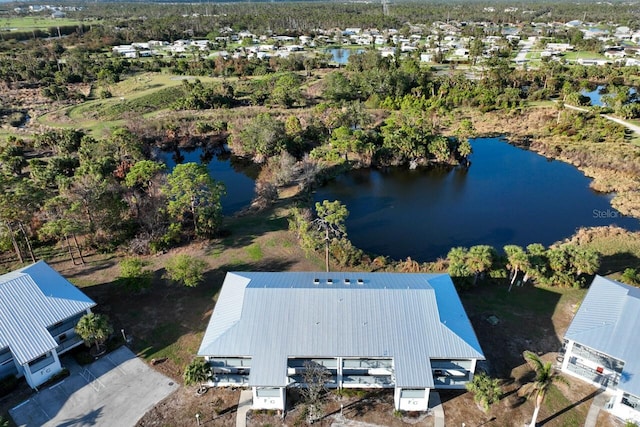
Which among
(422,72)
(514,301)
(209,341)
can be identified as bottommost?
(514,301)

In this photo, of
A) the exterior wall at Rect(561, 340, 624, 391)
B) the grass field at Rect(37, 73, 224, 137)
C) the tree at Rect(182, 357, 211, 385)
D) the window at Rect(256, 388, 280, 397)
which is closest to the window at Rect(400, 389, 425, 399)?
the window at Rect(256, 388, 280, 397)

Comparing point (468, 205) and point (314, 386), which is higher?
point (314, 386)

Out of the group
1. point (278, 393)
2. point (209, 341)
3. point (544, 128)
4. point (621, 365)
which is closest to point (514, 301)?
point (621, 365)

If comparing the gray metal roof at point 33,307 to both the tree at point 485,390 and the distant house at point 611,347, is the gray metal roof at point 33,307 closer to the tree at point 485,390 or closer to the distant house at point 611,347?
the tree at point 485,390

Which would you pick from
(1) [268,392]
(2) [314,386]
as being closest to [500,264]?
(2) [314,386]

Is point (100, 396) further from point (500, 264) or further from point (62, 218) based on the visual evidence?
point (500, 264)

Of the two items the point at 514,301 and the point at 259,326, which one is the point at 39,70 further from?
the point at 514,301

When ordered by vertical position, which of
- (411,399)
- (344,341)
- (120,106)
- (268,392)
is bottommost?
(411,399)
